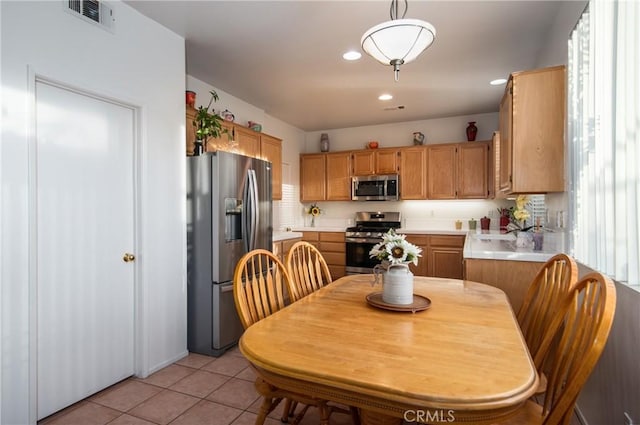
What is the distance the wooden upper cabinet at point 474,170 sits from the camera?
5.03 metres

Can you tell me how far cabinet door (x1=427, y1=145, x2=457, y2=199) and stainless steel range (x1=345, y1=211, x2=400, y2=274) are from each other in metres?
0.76

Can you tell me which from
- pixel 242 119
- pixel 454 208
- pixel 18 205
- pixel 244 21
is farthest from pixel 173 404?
pixel 454 208

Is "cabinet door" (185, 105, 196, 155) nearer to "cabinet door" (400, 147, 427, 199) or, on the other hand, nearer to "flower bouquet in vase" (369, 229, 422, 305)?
"flower bouquet in vase" (369, 229, 422, 305)

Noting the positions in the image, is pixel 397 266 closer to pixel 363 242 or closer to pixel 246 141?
pixel 246 141

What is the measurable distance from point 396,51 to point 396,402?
157cm

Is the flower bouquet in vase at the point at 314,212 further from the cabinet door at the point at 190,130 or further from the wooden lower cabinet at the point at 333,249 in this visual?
the cabinet door at the point at 190,130

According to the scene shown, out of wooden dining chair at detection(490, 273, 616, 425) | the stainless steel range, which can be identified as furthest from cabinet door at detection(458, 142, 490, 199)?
wooden dining chair at detection(490, 273, 616, 425)

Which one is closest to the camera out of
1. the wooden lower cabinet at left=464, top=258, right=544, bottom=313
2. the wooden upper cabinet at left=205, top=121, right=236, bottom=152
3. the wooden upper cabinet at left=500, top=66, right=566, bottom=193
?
the wooden upper cabinet at left=500, top=66, right=566, bottom=193

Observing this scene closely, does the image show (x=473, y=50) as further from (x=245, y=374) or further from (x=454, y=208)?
(x=245, y=374)

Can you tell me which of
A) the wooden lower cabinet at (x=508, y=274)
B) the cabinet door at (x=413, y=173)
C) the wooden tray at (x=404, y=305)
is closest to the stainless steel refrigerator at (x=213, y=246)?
the wooden tray at (x=404, y=305)

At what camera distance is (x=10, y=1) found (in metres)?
1.83

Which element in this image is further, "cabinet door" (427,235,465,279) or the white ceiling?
"cabinet door" (427,235,465,279)

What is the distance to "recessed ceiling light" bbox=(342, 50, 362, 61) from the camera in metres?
3.15

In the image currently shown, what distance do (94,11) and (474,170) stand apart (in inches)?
189
